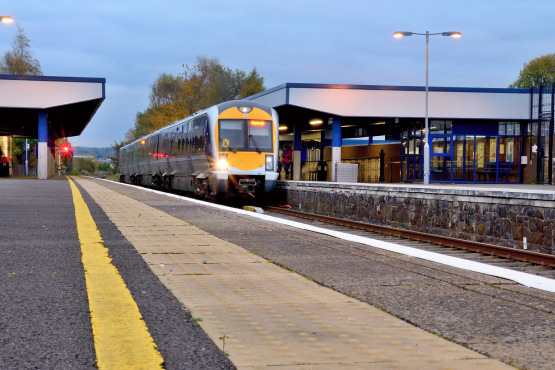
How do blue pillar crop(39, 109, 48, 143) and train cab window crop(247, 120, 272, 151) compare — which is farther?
blue pillar crop(39, 109, 48, 143)

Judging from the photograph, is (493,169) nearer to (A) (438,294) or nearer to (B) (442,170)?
(B) (442,170)

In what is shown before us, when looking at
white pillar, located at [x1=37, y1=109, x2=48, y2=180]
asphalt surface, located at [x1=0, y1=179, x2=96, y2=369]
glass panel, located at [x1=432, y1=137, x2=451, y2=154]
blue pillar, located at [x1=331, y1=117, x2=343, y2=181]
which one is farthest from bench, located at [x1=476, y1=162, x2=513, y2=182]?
asphalt surface, located at [x1=0, y1=179, x2=96, y2=369]

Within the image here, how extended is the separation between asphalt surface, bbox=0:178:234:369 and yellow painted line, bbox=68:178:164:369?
0.05 metres

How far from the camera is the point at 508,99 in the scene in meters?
37.6

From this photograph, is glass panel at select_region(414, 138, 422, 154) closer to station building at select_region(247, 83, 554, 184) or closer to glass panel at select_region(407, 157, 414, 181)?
station building at select_region(247, 83, 554, 184)

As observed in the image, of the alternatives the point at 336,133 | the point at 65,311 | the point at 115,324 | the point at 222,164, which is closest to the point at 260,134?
the point at 222,164

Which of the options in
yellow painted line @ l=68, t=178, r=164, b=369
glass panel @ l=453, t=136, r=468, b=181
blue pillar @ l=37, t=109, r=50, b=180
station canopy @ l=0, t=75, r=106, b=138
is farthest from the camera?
blue pillar @ l=37, t=109, r=50, b=180

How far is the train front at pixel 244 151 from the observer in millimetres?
21250

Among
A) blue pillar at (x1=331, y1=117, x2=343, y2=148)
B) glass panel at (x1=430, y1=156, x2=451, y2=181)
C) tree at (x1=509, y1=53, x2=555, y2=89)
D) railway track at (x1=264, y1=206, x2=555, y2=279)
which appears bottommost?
railway track at (x1=264, y1=206, x2=555, y2=279)

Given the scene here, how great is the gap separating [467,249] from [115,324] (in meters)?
8.23

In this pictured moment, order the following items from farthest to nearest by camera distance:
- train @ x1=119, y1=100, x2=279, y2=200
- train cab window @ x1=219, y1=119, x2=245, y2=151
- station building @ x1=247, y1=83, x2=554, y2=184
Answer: station building @ x1=247, y1=83, x2=554, y2=184 < train cab window @ x1=219, y1=119, x2=245, y2=151 < train @ x1=119, y1=100, x2=279, y2=200

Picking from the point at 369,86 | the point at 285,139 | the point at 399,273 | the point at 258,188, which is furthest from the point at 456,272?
the point at 285,139

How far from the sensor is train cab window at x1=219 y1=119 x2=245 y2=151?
70.3ft

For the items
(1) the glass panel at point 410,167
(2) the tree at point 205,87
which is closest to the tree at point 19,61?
(2) the tree at point 205,87
